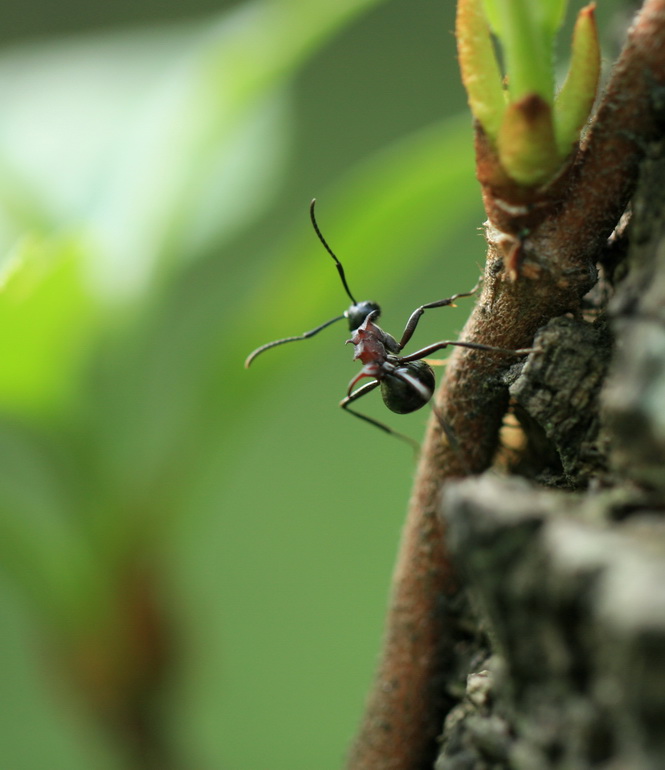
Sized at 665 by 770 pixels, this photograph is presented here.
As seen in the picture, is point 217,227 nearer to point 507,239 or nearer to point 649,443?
point 507,239

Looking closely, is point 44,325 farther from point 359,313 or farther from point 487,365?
point 487,365

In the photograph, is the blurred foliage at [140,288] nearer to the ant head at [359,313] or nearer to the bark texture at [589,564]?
the ant head at [359,313]

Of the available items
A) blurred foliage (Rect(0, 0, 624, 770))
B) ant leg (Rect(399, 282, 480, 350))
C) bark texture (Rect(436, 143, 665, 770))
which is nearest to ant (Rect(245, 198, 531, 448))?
ant leg (Rect(399, 282, 480, 350))

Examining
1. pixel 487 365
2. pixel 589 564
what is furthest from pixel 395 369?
pixel 589 564

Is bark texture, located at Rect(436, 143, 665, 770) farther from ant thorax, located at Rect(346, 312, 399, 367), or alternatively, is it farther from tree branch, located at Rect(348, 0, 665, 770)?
ant thorax, located at Rect(346, 312, 399, 367)

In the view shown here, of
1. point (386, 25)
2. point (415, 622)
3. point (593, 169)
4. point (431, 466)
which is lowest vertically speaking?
point (386, 25)

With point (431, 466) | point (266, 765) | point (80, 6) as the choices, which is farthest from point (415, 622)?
point (80, 6)
